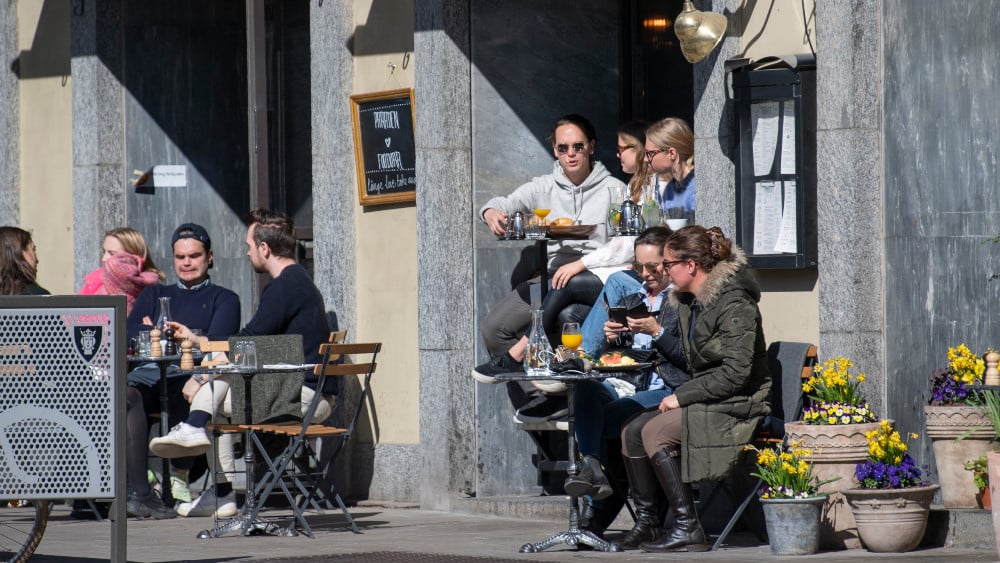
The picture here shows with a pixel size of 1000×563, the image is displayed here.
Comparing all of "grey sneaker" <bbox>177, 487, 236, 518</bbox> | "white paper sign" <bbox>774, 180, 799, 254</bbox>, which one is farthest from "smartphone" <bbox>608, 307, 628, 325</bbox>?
"grey sneaker" <bbox>177, 487, 236, 518</bbox>

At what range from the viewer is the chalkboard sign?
33.7 feet

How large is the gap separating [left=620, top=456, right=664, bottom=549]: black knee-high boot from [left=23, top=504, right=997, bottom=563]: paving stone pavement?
154mm

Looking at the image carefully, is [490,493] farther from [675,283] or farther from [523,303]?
[675,283]

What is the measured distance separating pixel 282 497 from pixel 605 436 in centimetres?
313

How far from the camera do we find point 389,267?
10414mm

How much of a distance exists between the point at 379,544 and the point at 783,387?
6.66ft

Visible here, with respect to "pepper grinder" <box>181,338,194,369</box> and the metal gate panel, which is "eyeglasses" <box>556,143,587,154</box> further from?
the metal gate panel

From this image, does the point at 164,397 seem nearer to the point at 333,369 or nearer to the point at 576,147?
the point at 333,369

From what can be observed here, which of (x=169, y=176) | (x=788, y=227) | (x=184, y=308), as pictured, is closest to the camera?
(x=788, y=227)

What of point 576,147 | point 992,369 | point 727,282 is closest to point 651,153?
point 576,147

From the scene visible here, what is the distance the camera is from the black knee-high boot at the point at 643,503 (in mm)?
7887

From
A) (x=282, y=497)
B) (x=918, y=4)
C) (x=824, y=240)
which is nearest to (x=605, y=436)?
(x=824, y=240)

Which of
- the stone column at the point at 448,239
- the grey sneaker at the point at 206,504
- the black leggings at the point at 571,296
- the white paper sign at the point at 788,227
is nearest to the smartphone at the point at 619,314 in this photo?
the black leggings at the point at 571,296

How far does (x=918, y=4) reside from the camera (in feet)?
26.6
